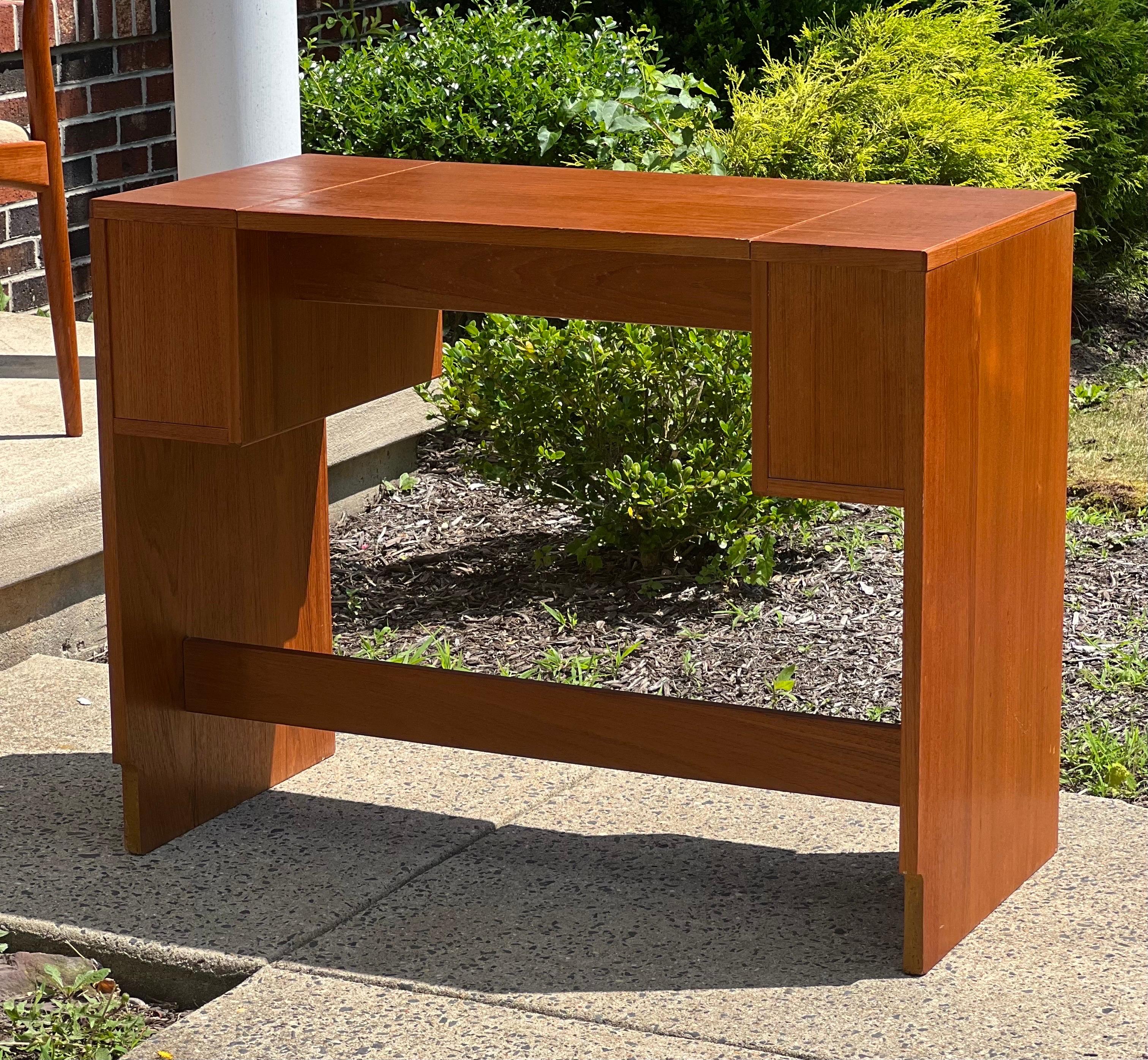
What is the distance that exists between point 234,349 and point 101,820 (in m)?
0.90

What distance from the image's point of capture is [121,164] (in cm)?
552

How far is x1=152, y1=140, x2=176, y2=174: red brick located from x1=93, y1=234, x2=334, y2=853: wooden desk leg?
2748 mm

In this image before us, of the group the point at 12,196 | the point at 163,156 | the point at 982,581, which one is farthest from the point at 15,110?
the point at 982,581

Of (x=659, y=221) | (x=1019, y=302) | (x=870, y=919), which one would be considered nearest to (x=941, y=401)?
(x=1019, y=302)

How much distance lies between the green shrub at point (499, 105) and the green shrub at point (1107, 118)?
179cm

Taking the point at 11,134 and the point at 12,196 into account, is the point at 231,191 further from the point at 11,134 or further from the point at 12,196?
the point at 12,196

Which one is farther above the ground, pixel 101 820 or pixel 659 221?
pixel 659 221

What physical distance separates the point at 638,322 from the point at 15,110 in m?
3.10

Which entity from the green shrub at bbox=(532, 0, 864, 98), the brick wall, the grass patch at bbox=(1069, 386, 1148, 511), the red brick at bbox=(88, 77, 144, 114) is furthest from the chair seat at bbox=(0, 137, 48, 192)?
the green shrub at bbox=(532, 0, 864, 98)

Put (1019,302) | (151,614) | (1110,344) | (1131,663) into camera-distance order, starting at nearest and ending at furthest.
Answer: (1019,302) → (151,614) → (1131,663) → (1110,344)

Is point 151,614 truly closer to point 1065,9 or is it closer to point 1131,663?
point 1131,663

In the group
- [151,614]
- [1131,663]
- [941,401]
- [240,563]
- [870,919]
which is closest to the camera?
[941,401]

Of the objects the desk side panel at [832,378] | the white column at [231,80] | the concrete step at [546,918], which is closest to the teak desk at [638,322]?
the desk side panel at [832,378]

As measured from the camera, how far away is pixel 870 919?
8.81ft
